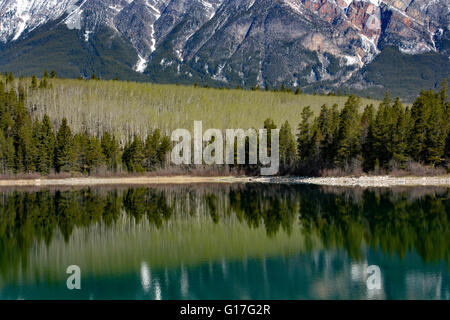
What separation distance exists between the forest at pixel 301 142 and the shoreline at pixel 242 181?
2568 millimetres

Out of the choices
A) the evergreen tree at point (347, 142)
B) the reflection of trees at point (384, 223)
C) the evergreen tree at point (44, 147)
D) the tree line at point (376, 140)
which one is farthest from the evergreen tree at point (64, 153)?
the reflection of trees at point (384, 223)

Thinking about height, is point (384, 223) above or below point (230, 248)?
above

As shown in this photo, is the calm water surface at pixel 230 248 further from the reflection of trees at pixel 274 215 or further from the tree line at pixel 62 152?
the tree line at pixel 62 152

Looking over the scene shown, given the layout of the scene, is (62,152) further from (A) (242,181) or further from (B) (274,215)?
(B) (274,215)

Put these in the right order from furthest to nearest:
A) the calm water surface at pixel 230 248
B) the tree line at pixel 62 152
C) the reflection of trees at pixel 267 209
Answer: the tree line at pixel 62 152
the reflection of trees at pixel 267 209
the calm water surface at pixel 230 248

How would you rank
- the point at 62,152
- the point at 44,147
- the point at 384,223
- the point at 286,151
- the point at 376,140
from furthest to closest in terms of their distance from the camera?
the point at 44,147 < the point at 62,152 < the point at 286,151 < the point at 376,140 < the point at 384,223

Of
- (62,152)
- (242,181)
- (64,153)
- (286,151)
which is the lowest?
(242,181)

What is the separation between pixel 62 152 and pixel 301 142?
45324mm

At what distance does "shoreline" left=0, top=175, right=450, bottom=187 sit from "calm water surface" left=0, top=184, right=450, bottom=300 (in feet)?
68.0

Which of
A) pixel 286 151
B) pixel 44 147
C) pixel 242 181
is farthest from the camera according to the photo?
pixel 44 147

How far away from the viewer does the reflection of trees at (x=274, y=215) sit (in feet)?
116

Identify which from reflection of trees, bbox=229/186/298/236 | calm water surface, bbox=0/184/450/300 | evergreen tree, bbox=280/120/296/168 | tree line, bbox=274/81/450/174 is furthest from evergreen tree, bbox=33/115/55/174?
reflection of trees, bbox=229/186/298/236

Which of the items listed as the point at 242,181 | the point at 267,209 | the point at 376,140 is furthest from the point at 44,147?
the point at 267,209

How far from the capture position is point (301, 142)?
330 ft
